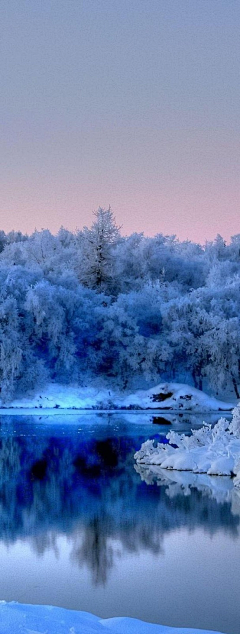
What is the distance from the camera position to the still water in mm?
7582

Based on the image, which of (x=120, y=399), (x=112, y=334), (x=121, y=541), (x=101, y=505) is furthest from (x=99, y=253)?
(x=121, y=541)

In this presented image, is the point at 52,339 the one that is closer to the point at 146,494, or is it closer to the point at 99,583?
the point at 146,494

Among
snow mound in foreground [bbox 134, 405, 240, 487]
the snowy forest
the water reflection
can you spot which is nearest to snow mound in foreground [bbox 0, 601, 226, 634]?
the water reflection

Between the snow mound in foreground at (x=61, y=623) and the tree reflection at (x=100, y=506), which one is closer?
the snow mound in foreground at (x=61, y=623)

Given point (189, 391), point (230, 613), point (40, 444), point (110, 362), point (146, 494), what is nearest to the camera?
point (230, 613)

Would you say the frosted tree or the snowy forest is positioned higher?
the frosted tree

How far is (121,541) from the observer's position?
32.8ft

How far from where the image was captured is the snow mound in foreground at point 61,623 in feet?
19.2

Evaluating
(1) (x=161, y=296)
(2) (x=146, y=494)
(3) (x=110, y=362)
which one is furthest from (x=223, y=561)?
(1) (x=161, y=296)

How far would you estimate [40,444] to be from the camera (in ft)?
74.9

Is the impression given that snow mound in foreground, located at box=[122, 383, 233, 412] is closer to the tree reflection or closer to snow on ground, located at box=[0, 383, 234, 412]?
snow on ground, located at box=[0, 383, 234, 412]

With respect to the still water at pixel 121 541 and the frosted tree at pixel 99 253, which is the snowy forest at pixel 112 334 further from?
the still water at pixel 121 541

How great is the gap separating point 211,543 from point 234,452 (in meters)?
6.56

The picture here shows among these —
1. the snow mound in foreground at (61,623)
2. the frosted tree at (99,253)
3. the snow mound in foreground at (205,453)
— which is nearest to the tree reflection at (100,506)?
the snow mound in foreground at (205,453)
